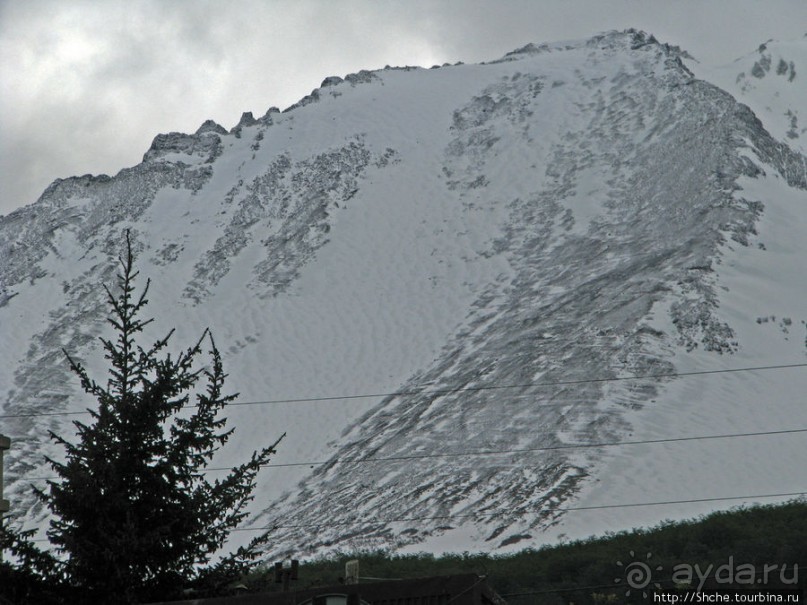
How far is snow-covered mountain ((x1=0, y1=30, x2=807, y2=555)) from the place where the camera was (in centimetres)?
7506

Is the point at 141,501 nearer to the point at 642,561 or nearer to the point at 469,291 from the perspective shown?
the point at 642,561

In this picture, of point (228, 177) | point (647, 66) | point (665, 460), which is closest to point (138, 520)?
point (665, 460)

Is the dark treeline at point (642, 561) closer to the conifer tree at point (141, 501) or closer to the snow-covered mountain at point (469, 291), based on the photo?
the snow-covered mountain at point (469, 291)

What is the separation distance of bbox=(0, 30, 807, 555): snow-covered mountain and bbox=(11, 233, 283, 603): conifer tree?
4851cm

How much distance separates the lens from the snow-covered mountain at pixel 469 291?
75.1 m

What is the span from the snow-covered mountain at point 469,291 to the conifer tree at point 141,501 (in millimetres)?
48510

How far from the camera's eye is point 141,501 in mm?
16469

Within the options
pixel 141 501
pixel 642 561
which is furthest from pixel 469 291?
pixel 141 501

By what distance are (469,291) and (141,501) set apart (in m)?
90.8

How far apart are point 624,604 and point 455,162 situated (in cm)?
9188

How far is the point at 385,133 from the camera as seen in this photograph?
140500 millimetres

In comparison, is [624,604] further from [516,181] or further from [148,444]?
[516,181]

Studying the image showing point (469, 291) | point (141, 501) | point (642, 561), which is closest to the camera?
point (141, 501)

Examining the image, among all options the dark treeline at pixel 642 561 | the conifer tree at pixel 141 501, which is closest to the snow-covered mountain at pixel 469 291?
the dark treeline at pixel 642 561
